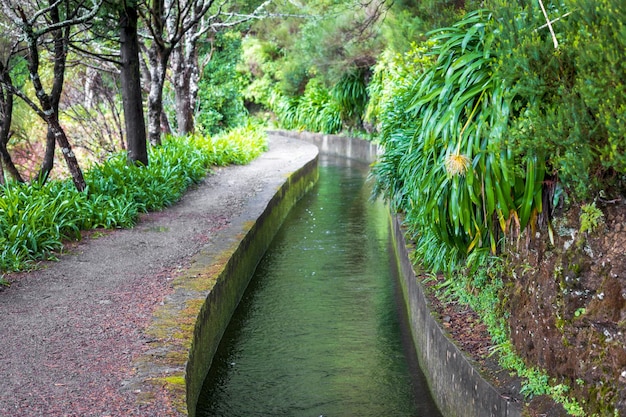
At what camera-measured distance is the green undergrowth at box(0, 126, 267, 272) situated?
22.0 feet

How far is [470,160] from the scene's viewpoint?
443cm

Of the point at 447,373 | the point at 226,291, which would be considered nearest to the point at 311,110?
the point at 226,291

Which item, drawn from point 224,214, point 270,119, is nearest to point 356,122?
point 270,119

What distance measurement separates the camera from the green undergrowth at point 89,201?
22.0 ft

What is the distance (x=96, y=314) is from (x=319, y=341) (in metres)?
1.99

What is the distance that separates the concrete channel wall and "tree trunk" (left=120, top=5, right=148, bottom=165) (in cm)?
465

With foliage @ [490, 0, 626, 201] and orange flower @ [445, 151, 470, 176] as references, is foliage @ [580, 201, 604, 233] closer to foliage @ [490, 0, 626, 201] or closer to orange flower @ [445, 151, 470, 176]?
foliage @ [490, 0, 626, 201]

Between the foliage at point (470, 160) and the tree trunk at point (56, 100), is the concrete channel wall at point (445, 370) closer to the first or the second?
the foliage at point (470, 160)

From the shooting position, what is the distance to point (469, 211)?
15.6ft

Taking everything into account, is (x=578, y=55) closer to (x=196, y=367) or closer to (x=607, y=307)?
(x=607, y=307)

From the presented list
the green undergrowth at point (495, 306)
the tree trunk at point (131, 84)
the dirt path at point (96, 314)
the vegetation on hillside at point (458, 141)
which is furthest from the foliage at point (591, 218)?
the tree trunk at point (131, 84)

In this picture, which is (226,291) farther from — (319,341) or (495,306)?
(495,306)

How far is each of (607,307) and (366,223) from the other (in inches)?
314

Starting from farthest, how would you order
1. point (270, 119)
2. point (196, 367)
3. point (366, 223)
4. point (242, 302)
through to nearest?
point (270, 119) → point (366, 223) → point (242, 302) → point (196, 367)
